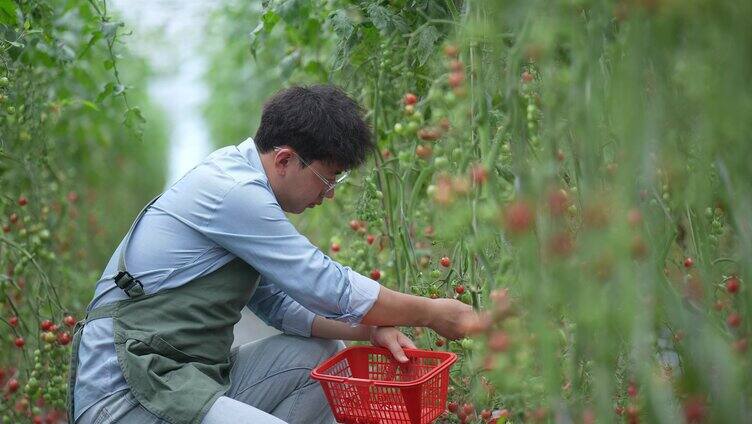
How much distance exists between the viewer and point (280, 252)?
2154 mm

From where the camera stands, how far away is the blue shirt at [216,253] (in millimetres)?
2152

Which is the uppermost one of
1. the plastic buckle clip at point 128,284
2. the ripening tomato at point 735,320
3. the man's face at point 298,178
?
the man's face at point 298,178

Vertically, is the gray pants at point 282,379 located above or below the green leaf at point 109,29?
below

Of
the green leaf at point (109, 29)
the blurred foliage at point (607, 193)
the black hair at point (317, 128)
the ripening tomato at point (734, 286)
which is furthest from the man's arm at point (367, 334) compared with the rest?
the green leaf at point (109, 29)

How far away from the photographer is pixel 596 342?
4.67 ft

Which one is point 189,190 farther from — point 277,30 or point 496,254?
point 277,30

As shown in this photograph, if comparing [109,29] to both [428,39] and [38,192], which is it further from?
[428,39]

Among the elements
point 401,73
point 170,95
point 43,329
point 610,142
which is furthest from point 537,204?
point 170,95

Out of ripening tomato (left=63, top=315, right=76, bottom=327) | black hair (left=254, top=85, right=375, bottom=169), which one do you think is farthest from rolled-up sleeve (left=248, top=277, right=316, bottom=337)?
ripening tomato (left=63, top=315, right=76, bottom=327)

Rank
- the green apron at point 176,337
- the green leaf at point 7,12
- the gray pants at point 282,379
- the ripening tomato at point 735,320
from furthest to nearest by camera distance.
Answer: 1. the green leaf at point 7,12
2. the gray pants at point 282,379
3. the green apron at point 176,337
4. the ripening tomato at point 735,320

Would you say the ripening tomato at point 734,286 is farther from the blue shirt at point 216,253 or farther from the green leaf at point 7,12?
the green leaf at point 7,12

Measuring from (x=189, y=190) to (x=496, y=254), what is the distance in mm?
728

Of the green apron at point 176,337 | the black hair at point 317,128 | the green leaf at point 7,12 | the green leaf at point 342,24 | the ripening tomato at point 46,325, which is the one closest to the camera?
the green apron at point 176,337

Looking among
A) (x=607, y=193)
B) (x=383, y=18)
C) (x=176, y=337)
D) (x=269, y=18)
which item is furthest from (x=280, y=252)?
(x=269, y=18)
